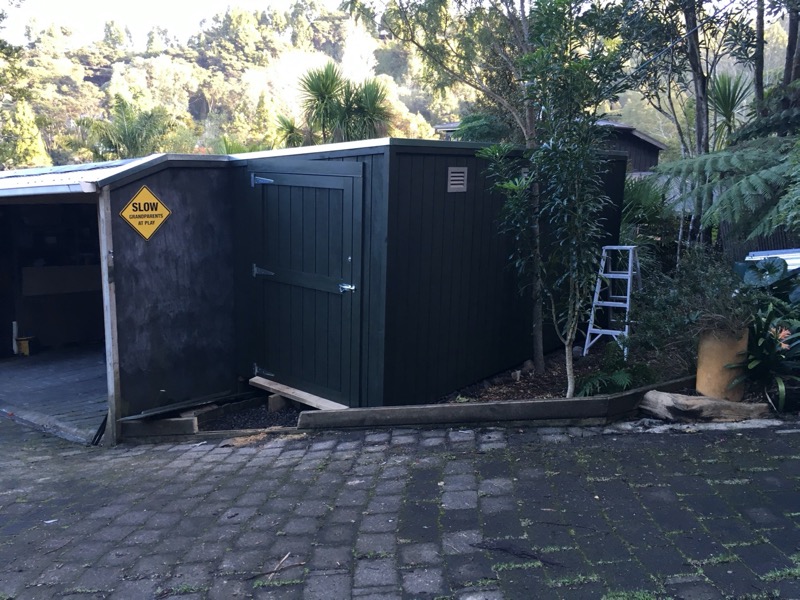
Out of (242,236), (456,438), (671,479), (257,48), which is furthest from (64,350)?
(257,48)

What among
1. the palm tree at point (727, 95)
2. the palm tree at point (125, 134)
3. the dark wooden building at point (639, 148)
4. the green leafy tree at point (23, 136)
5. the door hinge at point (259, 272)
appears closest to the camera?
the door hinge at point (259, 272)

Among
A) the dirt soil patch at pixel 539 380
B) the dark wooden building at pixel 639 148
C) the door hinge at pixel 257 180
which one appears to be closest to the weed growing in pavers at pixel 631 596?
the dirt soil patch at pixel 539 380

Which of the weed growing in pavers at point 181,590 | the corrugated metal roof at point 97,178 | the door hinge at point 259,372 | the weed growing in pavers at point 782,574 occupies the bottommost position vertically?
the weed growing in pavers at point 181,590

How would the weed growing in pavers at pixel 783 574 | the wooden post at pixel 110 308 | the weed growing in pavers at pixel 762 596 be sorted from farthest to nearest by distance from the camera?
1. the wooden post at pixel 110 308
2. the weed growing in pavers at pixel 783 574
3. the weed growing in pavers at pixel 762 596

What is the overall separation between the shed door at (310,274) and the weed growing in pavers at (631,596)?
3011 mm

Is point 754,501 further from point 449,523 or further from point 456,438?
point 456,438

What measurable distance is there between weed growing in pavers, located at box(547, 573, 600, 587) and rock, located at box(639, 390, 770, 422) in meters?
2.16

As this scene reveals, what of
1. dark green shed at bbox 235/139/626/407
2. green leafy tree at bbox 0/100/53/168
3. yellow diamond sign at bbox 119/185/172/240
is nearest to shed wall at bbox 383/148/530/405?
dark green shed at bbox 235/139/626/407

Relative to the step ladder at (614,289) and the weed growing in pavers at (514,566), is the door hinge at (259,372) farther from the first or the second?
the weed growing in pavers at (514,566)

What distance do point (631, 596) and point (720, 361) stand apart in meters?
2.54

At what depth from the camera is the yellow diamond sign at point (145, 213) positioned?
5729 millimetres

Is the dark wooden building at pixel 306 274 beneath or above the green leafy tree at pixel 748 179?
beneath

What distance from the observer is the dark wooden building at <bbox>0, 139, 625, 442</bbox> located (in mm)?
5387

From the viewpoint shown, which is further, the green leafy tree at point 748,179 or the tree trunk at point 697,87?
the tree trunk at point 697,87
